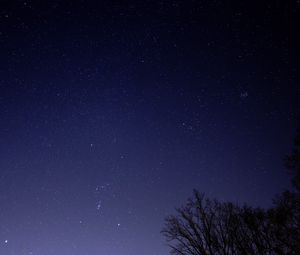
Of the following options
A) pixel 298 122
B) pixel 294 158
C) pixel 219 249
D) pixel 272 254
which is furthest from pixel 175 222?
pixel 298 122

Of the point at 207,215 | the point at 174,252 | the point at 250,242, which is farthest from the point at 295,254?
the point at 174,252

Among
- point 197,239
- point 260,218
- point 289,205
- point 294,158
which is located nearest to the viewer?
point 294,158

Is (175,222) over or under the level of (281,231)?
over

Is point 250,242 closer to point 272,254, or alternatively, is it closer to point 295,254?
point 272,254

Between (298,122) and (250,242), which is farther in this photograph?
(250,242)

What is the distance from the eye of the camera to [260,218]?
15.9m

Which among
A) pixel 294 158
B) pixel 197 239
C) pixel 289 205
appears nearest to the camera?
pixel 294 158

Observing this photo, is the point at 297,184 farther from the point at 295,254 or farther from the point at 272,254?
the point at 272,254

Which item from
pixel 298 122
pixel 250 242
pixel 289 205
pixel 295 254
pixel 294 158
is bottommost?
pixel 295 254

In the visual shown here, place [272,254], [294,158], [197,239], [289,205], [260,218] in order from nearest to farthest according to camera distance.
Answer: [294,158] → [289,205] → [197,239] → [272,254] → [260,218]

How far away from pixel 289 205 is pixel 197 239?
506 cm

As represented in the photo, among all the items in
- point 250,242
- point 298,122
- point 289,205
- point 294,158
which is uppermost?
point 298,122

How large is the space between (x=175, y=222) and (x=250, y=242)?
493cm

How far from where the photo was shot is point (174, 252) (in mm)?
13602
